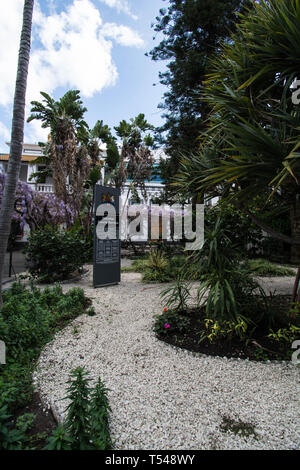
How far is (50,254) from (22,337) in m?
4.28

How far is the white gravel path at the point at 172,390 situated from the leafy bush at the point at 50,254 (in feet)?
11.6

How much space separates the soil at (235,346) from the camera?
297 centimetres

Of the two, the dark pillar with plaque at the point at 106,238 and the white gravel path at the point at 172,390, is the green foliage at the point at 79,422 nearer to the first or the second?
the white gravel path at the point at 172,390

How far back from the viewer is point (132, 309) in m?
4.82

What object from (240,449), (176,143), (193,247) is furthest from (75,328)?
(176,143)

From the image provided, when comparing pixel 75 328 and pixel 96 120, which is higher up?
pixel 96 120

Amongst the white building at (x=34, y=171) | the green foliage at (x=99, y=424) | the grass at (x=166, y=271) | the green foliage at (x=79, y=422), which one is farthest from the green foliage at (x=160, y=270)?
the white building at (x=34, y=171)

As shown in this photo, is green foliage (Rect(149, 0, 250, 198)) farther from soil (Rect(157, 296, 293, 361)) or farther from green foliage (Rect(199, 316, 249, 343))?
green foliage (Rect(199, 316, 249, 343))

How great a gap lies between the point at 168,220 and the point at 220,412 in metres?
10.5

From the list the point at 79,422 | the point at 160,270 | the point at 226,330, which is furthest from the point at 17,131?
the point at 160,270

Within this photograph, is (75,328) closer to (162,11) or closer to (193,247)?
(193,247)

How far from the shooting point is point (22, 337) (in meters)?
2.88

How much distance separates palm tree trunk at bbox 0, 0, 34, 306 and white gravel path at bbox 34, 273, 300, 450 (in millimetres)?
1389

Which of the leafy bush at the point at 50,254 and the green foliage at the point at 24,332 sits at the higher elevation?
the leafy bush at the point at 50,254
